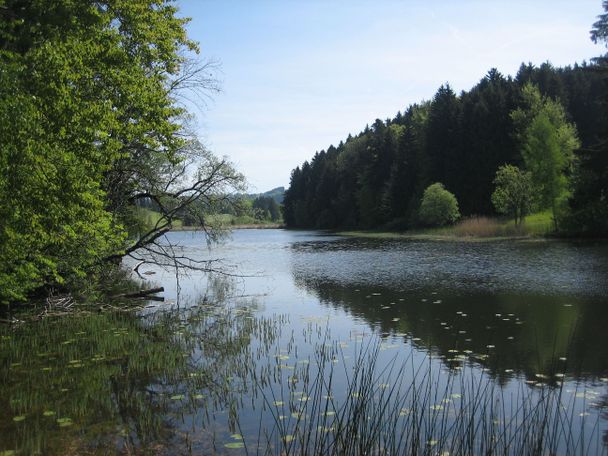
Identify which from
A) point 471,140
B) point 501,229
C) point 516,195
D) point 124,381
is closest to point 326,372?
point 124,381

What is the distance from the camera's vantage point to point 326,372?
10.9m

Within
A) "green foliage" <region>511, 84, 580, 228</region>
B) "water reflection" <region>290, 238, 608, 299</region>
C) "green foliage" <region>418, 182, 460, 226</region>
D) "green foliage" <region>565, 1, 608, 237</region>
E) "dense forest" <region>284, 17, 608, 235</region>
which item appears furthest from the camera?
"dense forest" <region>284, 17, 608, 235</region>

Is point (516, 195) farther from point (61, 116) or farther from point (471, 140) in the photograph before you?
point (61, 116)

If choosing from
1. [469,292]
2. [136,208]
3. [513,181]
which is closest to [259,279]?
[136,208]

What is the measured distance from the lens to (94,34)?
42.5 feet

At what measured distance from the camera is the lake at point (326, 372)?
289 inches

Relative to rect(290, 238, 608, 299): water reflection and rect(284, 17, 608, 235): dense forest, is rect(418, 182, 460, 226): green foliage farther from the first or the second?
rect(290, 238, 608, 299): water reflection

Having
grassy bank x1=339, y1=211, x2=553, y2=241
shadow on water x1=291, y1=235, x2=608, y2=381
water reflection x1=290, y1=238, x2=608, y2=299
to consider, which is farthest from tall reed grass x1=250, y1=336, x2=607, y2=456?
grassy bank x1=339, y1=211, x2=553, y2=241

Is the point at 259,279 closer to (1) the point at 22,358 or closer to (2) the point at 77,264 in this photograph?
(2) the point at 77,264

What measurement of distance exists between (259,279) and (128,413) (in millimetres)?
19983

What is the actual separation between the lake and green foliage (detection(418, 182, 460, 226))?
44405mm

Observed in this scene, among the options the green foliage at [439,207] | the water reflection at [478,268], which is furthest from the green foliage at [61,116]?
the green foliage at [439,207]

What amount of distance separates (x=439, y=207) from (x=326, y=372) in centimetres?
Answer: 6033

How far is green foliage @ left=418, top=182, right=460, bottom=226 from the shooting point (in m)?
68.2
